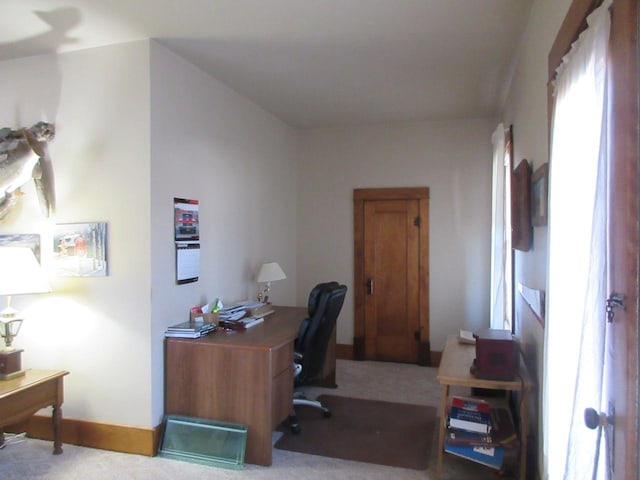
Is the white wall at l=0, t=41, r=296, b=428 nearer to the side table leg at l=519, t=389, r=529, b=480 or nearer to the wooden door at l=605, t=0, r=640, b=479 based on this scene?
the side table leg at l=519, t=389, r=529, b=480

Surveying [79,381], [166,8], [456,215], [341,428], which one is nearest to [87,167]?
[166,8]

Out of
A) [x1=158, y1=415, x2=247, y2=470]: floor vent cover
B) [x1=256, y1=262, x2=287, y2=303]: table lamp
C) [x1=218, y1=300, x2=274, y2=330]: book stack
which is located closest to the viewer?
[x1=158, y1=415, x2=247, y2=470]: floor vent cover

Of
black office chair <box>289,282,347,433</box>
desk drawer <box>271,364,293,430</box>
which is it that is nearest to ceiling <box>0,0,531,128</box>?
black office chair <box>289,282,347,433</box>

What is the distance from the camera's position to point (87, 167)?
310 cm

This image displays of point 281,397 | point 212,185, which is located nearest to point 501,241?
point 281,397

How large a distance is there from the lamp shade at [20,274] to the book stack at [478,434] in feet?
8.31

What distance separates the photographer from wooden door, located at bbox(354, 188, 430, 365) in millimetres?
5137

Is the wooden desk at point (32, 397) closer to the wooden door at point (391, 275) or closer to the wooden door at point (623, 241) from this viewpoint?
the wooden door at point (623, 241)

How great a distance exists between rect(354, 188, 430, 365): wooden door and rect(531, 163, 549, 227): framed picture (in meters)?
2.63

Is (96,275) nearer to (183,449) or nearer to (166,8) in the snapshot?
(183,449)

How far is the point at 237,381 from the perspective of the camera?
2893mm

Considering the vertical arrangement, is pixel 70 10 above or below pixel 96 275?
above

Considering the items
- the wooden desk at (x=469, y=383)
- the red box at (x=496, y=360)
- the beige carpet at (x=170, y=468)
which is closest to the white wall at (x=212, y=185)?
the beige carpet at (x=170, y=468)

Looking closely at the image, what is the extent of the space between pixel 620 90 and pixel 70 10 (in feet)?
8.95
